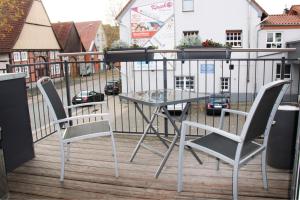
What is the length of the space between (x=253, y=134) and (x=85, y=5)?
23228mm

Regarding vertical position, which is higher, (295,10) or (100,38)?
(100,38)

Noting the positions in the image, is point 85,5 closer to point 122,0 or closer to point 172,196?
point 122,0

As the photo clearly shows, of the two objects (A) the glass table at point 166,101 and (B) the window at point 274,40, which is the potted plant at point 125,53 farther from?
(B) the window at point 274,40

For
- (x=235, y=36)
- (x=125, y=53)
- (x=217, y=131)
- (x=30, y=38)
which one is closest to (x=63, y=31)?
(x=30, y=38)

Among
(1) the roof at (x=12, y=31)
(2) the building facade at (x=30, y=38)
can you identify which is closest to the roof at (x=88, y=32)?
(2) the building facade at (x=30, y=38)

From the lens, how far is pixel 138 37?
1895 centimetres

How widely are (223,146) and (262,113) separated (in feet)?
1.28

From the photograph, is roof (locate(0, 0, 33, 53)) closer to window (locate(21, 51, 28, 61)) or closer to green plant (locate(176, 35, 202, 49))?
window (locate(21, 51, 28, 61))

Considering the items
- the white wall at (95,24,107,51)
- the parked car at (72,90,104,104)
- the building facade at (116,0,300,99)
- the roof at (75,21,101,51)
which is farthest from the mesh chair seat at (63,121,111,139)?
the white wall at (95,24,107,51)

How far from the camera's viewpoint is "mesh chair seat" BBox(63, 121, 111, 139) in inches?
104

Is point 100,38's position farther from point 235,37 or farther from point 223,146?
point 223,146

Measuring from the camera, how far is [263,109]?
1998 millimetres

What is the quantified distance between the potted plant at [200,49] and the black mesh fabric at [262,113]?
1427 mm

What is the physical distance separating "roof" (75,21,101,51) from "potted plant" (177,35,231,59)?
3610 centimetres
